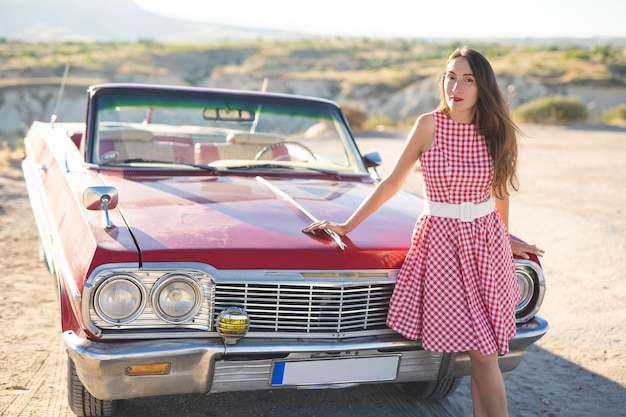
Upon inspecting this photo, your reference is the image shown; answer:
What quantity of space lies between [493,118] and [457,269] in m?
0.63

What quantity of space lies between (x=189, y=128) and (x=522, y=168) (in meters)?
9.03

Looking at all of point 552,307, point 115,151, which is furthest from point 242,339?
point 552,307

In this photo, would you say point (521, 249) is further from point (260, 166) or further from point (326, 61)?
point (326, 61)

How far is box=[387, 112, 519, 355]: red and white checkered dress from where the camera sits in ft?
9.33

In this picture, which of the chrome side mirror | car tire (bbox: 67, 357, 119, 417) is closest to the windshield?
the chrome side mirror

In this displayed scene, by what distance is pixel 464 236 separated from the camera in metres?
2.88

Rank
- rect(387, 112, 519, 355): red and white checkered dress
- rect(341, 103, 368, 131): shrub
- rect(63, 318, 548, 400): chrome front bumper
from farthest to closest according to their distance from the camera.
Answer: rect(341, 103, 368, 131): shrub < rect(387, 112, 519, 355): red and white checkered dress < rect(63, 318, 548, 400): chrome front bumper

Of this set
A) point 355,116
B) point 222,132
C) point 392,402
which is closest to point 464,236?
point 392,402

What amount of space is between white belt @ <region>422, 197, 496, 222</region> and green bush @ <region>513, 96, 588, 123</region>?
65.3ft

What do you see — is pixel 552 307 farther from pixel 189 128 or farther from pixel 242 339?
pixel 242 339

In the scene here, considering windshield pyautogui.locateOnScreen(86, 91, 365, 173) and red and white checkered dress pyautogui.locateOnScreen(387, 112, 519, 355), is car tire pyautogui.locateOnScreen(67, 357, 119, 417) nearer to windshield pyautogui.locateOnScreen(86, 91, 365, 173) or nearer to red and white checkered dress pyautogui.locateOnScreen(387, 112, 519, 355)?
red and white checkered dress pyautogui.locateOnScreen(387, 112, 519, 355)

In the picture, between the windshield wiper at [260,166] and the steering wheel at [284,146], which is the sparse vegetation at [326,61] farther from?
the windshield wiper at [260,166]

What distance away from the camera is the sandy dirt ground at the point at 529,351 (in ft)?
11.4

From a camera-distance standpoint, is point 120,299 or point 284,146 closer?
point 120,299
